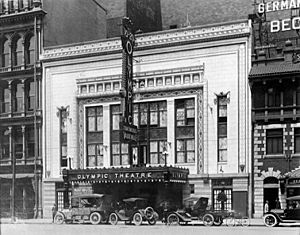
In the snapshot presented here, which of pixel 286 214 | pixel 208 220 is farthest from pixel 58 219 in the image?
pixel 286 214

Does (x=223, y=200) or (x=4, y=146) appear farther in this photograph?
(x=4, y=146)

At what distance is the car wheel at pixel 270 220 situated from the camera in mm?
3912

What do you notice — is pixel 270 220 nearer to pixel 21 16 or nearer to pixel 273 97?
pixel 273 97

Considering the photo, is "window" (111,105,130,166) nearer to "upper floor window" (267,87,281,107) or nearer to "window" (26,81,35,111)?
"window" (26,81,35,111)

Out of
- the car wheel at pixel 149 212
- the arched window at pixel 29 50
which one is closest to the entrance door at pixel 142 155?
the car wheel at pixel 149 212

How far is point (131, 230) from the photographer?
13.6ft

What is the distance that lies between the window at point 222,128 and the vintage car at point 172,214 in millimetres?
501

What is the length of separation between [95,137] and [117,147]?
23 cm

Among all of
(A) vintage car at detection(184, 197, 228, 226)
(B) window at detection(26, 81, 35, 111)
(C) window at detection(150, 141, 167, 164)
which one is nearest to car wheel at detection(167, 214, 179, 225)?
(A) vintage car at detection(184, 197, 228, 226)

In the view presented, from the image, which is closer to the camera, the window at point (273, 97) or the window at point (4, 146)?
the window at point (273, 97)

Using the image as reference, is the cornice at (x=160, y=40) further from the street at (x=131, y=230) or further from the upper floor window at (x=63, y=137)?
the street at (x=131, y=230)

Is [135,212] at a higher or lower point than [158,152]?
lower

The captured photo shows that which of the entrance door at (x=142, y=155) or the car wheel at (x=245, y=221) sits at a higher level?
the entrance door at (x=142, y=155)

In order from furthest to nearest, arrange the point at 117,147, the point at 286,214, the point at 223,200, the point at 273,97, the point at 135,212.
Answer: the point at 117,147 < the point at 135,212 < the point at 223,200 < the point at 273,97 < the point at 286,214
